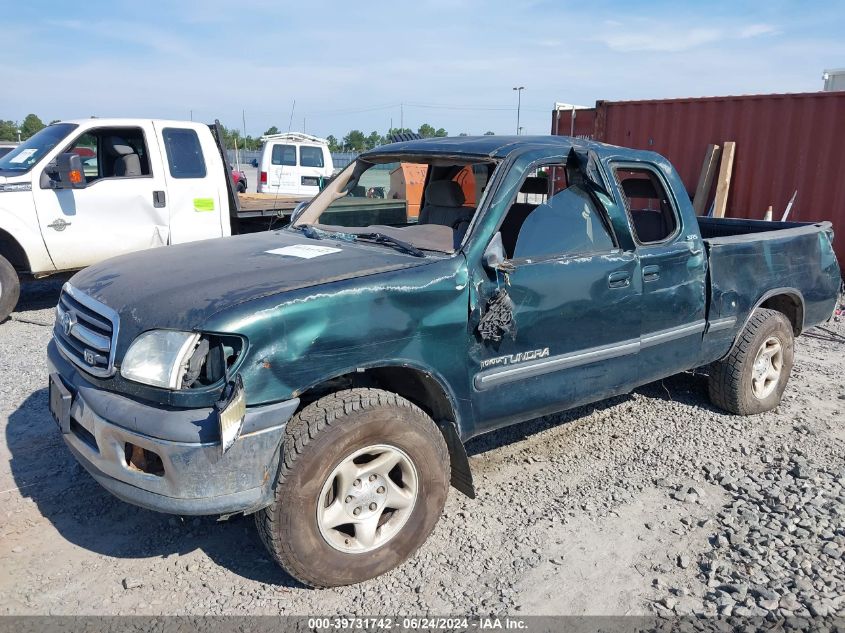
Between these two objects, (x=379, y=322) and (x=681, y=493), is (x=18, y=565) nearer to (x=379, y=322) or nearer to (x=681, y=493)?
(x=379, y=322)

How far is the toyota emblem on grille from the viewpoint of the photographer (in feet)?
10.5

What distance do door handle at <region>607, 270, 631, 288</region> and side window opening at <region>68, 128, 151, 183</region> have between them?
5837 millimetres

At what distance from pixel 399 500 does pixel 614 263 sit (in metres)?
1.75

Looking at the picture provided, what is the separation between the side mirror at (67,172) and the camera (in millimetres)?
6926

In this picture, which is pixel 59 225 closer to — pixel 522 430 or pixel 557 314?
pixel 522 430

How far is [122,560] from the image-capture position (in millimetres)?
3150

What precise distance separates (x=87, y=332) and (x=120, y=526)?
3.42 feet

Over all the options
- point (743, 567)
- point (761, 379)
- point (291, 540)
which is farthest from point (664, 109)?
point (291, 540)

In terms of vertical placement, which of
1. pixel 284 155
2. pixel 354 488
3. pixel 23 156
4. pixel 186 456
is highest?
pixel 284 155

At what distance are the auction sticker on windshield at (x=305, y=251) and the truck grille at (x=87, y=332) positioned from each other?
33.3 inches

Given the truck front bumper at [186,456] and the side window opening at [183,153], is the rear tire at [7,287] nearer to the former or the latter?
the side window opening at [183,153]

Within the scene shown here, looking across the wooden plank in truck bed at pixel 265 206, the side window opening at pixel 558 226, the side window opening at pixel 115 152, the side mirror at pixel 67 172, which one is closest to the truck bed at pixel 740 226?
the side window opening at pixel 558 226

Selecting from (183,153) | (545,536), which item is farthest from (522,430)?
(183,153)

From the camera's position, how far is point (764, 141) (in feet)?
32.8
